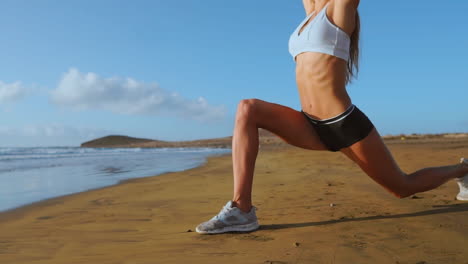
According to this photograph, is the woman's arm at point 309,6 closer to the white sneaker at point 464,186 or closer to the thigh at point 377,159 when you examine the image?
the thigh at point 377,159

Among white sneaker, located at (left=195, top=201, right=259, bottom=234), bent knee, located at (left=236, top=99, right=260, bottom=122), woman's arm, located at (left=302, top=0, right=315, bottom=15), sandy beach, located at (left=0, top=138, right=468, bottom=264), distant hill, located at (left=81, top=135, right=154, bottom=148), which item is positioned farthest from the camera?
distant hill, located at (left=81, top=135, right=154, bottom=148)

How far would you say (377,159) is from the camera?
2551 mm

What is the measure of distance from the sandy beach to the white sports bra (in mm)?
1174

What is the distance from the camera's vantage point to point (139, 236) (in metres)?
2.62

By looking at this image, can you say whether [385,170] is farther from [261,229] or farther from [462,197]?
[462,197]

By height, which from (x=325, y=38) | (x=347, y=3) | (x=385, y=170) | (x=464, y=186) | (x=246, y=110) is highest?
(x=347, y=3)

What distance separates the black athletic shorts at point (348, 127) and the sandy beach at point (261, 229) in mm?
589

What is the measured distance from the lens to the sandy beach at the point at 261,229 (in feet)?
6.79

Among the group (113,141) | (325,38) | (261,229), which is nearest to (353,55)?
(325,38)

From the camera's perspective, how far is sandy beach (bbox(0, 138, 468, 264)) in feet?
6.79

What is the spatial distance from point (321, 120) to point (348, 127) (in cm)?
18

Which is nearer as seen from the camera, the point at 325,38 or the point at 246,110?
the point at 325,38

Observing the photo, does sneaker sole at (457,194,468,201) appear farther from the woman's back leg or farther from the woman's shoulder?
the woman's shoulder

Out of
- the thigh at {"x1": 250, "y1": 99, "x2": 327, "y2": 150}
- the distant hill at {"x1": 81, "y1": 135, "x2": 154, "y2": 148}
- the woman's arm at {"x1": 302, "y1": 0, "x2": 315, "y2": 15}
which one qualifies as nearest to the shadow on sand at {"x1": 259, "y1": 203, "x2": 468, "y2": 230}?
the thigh at {"x1": 250, "y1": 99, "x2": 327, "y2": 150}
